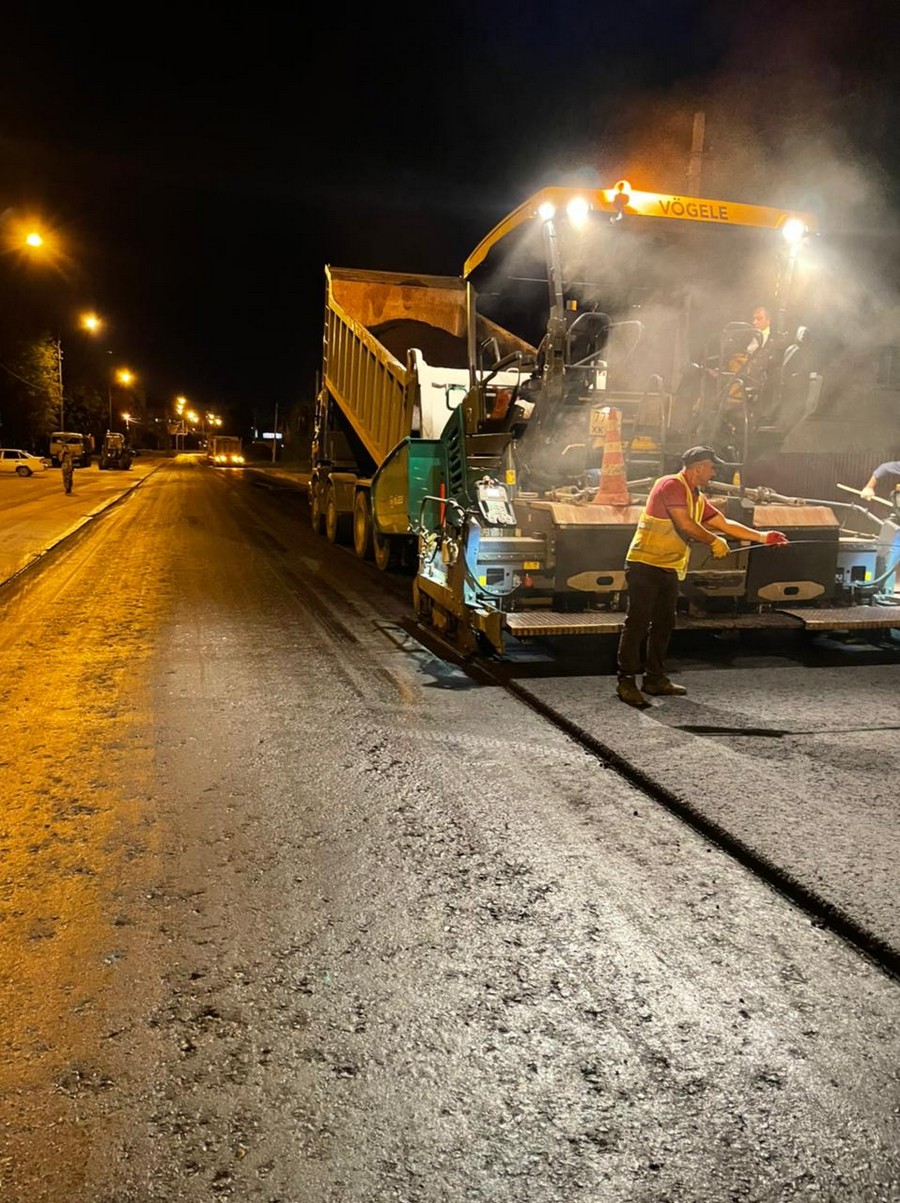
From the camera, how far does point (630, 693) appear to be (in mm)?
6254

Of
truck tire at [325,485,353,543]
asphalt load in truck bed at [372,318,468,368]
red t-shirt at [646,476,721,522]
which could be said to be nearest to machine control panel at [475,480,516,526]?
red t-shirt at [646,476,721,522]

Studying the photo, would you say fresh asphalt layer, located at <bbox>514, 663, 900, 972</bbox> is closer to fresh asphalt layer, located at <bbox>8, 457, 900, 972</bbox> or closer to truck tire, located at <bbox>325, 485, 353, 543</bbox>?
fresh asphalt layer, located at <bbox>8, 457, 900, 972</bbox>

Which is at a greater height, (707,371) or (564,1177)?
(707,371)

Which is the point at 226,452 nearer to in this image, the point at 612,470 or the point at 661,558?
the point at 612,470

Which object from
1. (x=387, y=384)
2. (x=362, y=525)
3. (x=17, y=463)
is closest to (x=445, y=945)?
(x=387, y=384)

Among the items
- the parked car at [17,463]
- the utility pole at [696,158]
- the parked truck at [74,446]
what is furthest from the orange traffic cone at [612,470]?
the parked car at [17,463]

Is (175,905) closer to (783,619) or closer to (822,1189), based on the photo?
(822,1189)

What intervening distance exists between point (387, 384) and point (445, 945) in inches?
385

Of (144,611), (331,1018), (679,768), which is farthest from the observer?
(144,611)

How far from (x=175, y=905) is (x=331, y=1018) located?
0.96m

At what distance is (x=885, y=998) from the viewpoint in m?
2.93

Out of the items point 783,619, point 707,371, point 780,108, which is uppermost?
point 780,108

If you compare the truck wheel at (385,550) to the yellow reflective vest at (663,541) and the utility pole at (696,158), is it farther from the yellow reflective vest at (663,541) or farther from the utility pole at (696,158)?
the utility pole at (696,158)

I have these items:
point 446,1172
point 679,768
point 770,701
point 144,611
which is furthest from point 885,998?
point 144,611
